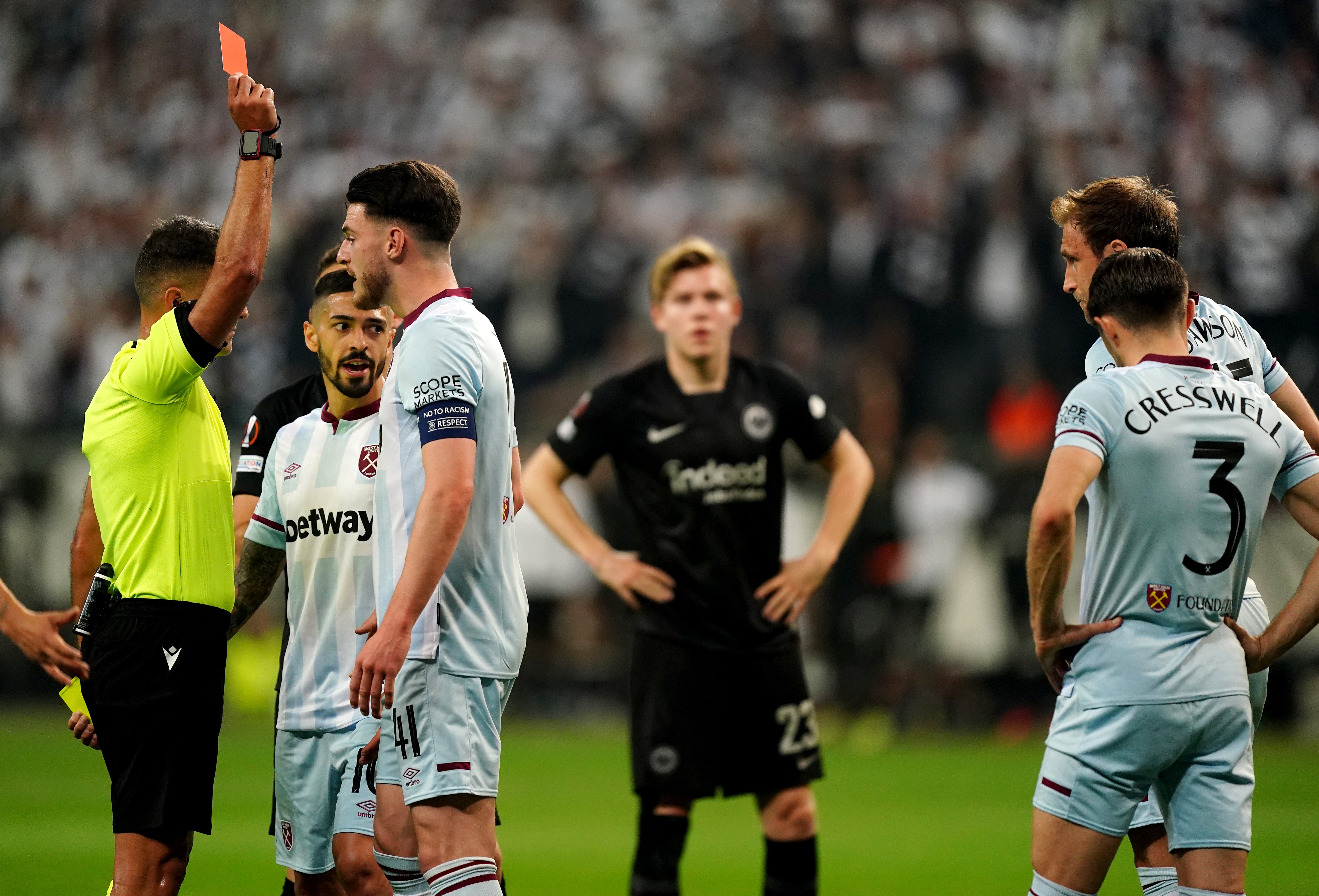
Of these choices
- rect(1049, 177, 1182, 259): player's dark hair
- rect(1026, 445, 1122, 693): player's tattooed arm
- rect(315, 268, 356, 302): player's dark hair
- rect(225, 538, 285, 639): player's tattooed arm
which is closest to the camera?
rect(1026, 445, 1122, 693): player's tattooed arm

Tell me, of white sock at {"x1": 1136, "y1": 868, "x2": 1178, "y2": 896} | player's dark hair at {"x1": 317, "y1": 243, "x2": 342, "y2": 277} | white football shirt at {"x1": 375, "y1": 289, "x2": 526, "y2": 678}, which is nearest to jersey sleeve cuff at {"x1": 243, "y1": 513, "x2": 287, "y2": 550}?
player's dark hair at {"x1": 317, "y1": 243, "x2": 342, "y2": 277}

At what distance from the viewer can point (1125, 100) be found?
1462cm

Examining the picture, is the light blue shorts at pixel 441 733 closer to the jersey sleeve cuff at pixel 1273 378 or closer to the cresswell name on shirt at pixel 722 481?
the cresswell name on shirt at pixel 722 481

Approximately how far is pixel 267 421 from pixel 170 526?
2.59 ft

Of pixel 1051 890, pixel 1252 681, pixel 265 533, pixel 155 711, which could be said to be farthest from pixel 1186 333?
pixel 155 711

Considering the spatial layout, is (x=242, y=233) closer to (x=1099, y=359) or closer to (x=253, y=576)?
(x=253, y=576)

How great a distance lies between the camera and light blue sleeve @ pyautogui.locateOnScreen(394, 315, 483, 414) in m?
4.10

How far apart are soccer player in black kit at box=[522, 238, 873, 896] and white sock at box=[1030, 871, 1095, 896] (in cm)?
185

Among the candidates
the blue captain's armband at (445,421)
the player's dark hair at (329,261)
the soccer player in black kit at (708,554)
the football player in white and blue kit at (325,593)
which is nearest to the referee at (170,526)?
the football player in white and blue kit at (325,593)

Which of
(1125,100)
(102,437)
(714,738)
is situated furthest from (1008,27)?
(102,437)

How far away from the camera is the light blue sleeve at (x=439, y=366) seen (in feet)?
13.5

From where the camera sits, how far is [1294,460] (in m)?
4.26

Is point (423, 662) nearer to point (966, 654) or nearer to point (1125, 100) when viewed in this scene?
point (966, 654)

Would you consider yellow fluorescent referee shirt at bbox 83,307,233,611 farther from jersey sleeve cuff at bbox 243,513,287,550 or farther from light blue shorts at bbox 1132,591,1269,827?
light blue shorts at bbox 1132,591,1269,827
